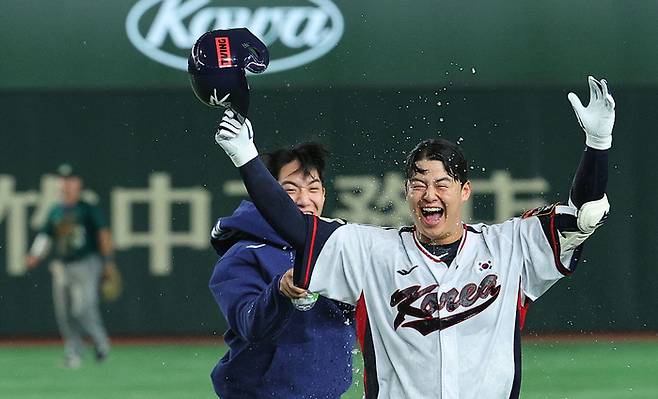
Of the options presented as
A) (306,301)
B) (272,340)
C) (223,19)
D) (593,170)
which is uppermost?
(223,19)

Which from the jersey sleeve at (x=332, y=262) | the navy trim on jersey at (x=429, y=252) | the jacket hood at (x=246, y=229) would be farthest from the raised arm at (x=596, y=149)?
the jacket hood at (x=246, y=229)

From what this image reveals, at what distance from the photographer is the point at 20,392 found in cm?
927

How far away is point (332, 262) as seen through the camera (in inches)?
150

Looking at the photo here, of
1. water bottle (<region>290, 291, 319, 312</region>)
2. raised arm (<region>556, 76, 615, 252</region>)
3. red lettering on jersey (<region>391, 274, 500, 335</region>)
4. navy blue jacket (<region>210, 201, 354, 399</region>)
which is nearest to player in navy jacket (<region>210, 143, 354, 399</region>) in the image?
navy blue jacket (<region>210, 201, 354, 399</region>)

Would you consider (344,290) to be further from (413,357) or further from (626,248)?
(626,248)

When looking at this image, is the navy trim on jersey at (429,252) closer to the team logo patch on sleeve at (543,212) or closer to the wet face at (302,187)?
the team logo patch on sleeve at (543,212)

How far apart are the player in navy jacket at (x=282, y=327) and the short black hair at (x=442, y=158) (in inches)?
21.4

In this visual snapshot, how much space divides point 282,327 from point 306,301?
0.72ft

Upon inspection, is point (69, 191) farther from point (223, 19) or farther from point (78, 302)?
point (223, 19)

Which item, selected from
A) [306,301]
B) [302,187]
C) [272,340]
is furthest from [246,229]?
[306,301]

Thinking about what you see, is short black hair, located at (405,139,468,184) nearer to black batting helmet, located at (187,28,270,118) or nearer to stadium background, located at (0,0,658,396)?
black batting helmet, located at (187,28,270,118)

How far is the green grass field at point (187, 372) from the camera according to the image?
9133 mm

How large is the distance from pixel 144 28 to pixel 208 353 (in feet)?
9.30

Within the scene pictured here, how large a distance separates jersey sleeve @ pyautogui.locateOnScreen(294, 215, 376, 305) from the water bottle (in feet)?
0.17
